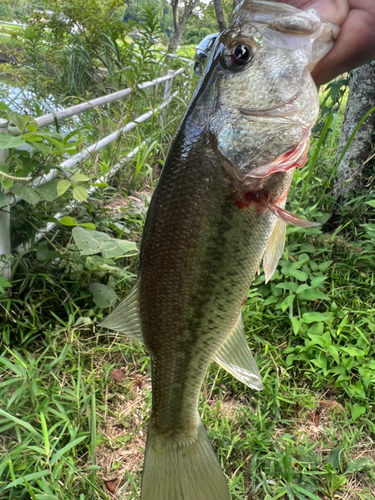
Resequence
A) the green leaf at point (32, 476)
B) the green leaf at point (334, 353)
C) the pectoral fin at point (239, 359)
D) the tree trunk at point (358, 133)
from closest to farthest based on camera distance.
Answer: the pectoral fin at point (239, 359), the green leaf at point (32, 476), the green leaf at point (334, 353), the tree trunk at point (358, 133)

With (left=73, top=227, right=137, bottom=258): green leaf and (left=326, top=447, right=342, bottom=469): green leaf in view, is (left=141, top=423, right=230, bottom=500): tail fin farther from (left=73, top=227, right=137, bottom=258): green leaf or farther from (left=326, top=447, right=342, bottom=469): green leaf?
(left=73, top=227, right=137, bottom=258): green leaf

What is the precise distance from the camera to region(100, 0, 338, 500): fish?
112 centimetres

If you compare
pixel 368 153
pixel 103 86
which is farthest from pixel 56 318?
pixel 103 86

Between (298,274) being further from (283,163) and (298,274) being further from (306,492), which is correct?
(283,163)

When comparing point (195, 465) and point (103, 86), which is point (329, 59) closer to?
point (195, 465)

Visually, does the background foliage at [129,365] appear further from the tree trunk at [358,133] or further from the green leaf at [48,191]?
the tree trunk at [358,133]

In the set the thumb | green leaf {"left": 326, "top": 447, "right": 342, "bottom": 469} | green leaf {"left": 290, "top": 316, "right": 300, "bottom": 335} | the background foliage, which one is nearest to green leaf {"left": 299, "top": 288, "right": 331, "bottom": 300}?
the background foliage

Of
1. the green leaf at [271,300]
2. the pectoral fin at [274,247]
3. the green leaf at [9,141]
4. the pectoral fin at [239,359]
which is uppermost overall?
the green leaf at [9,141]

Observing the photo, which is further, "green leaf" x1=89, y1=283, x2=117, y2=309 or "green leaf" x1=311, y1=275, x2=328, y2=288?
"green leaf" x1=311, y1=275, x2=328, y2=288

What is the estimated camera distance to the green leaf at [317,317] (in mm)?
2675

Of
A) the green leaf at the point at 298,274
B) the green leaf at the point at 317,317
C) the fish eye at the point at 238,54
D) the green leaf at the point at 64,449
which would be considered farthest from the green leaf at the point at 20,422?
the green leaf at the point at 298,274

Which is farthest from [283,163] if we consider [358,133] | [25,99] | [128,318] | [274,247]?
[25,99]

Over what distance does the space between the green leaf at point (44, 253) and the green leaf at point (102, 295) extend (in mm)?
324

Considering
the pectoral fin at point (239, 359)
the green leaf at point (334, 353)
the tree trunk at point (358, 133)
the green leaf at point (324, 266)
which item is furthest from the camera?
the tree trunk at point (358, 133)
